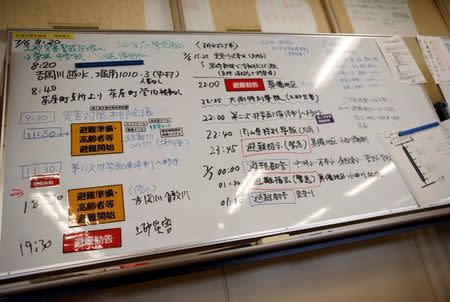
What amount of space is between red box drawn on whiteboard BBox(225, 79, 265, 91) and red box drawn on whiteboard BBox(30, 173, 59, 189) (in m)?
0.72

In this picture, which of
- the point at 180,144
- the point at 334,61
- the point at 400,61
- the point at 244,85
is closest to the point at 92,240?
the point at 180,144

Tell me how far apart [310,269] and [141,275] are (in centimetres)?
65

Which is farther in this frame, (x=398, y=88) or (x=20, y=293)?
(x=398, y=88)

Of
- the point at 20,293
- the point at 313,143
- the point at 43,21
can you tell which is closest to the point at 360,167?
the point at 313,143

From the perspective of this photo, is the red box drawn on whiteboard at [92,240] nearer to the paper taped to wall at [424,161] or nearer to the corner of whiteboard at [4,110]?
the corner of whiteboard at [4,110]

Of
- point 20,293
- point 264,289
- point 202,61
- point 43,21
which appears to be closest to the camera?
point 20,293

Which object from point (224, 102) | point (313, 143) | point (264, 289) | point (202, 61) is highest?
point (202, 61)

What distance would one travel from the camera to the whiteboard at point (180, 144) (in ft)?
3.02

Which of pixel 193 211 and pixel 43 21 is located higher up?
pixel 43 21

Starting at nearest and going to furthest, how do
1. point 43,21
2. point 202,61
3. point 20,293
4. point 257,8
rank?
point 20,293 < point 202,61 < point 43,21 < point 257,8

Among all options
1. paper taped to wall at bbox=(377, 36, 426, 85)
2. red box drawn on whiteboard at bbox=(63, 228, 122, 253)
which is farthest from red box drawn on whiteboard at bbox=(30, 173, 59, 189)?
paper taped to wall at bbox=(377, 36, 426, 85)

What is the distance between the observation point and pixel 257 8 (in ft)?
5.64

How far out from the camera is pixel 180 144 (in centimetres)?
109

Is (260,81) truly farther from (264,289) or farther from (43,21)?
(43,21)
